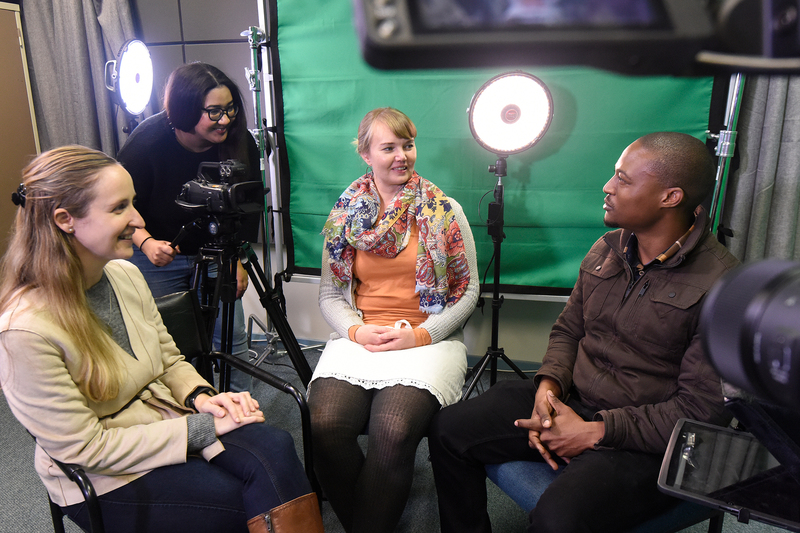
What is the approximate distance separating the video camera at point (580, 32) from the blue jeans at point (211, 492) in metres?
1.18

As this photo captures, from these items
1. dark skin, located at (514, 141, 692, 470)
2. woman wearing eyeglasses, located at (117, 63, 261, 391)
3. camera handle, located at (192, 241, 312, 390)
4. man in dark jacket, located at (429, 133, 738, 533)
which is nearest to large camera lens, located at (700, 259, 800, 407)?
man in dark jacket, located at (429, 133, 738, 533)

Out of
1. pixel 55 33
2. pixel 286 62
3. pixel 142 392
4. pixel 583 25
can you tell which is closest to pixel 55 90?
pixel 55 33

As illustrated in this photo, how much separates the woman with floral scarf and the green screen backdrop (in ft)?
1.65

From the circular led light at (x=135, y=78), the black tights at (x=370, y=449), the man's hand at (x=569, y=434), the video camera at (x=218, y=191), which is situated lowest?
the black tights at (x=370, y=449)

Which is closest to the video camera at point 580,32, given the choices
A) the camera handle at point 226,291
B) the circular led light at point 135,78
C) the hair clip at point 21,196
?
the hair clip at point 21,196

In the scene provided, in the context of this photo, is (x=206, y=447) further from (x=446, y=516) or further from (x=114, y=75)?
(x=114, y=75)

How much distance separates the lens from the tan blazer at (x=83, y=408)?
1.07m

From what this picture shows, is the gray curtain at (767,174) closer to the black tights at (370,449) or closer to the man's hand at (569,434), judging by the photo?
the man's hand at (569,434)

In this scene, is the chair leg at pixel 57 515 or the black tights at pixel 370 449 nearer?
the chair leg at pixel 57 515

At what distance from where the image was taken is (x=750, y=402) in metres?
0.75

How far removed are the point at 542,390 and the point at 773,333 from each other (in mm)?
1150

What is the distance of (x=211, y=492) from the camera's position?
47.3 inches

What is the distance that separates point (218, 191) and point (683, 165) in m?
1.41

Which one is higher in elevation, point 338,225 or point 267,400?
point 338,225
